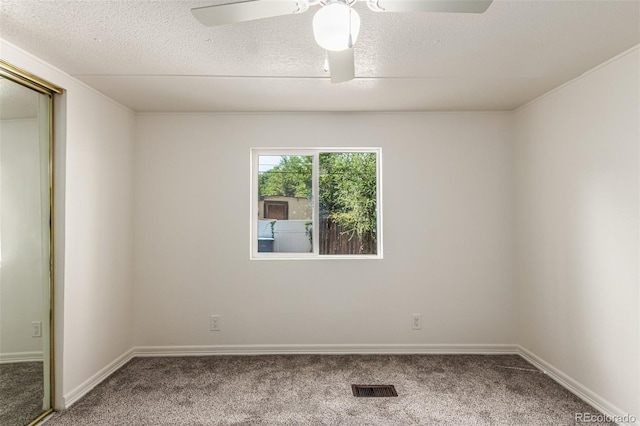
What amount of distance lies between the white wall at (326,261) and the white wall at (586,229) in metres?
0.27

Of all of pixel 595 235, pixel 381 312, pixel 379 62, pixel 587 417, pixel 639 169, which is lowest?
pixel 587 417

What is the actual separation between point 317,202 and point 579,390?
246cm

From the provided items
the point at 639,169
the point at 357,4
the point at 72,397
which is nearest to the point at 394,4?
the point at 357,4

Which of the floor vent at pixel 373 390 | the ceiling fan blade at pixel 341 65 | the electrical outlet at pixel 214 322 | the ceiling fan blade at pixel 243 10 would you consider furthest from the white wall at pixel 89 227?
the floor vent at pixel 373 390

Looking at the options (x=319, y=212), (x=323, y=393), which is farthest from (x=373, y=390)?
(x=319, y=212)

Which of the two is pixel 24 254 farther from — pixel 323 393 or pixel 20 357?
pixel 323 393

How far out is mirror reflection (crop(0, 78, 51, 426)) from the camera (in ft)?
6.15

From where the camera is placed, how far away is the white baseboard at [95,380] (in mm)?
2240

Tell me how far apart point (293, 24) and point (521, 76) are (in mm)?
1693

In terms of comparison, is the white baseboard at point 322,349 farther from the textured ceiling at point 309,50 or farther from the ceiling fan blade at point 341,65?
the ceiling fan blade at point 341,65

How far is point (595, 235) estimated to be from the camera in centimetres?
221

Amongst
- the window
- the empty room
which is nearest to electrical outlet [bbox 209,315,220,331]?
the empty room

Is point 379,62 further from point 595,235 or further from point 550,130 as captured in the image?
point 595,235

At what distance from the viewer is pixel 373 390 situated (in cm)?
240
